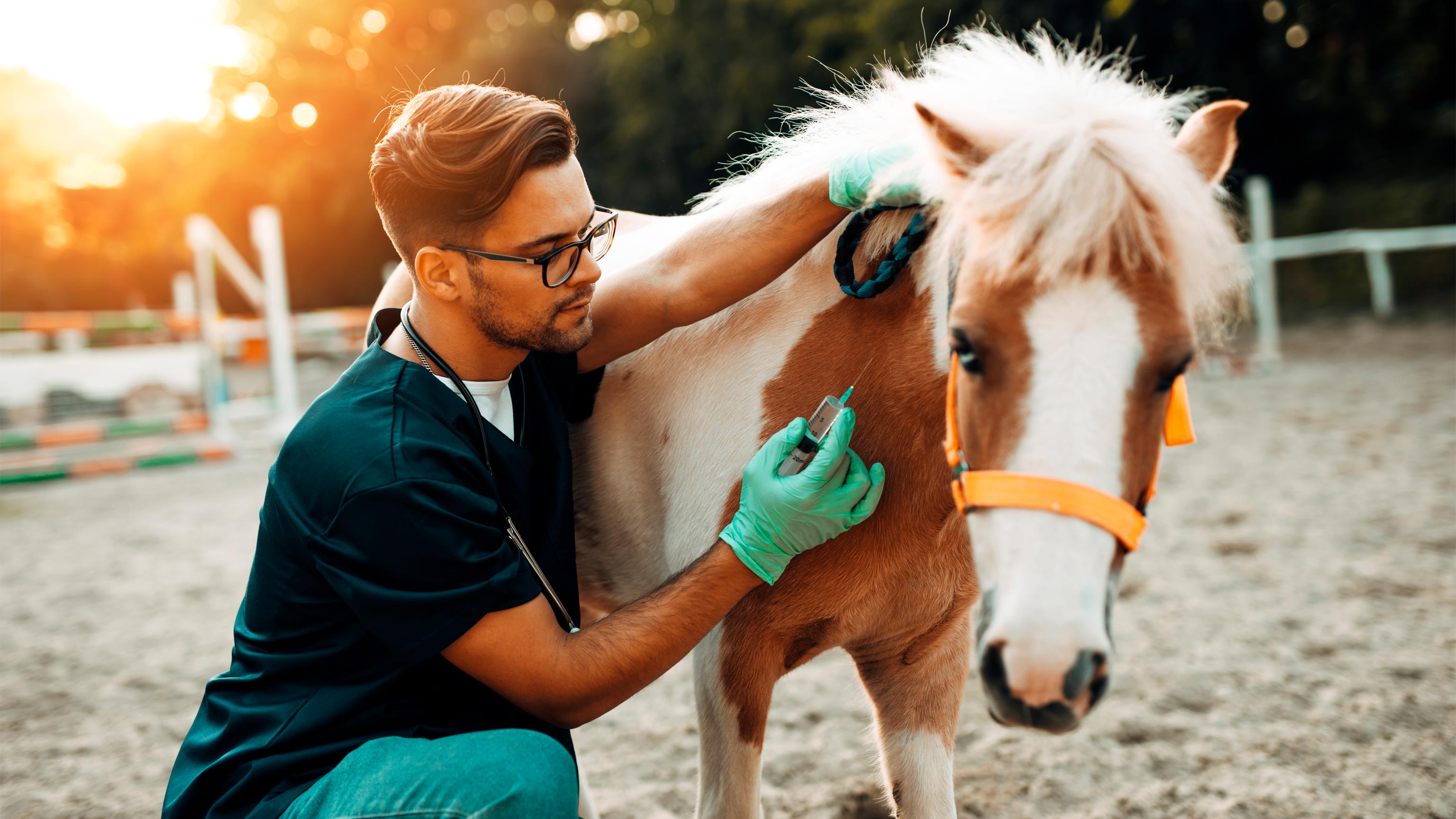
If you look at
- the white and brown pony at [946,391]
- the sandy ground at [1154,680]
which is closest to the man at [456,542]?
the white and brown pony at [946,391]

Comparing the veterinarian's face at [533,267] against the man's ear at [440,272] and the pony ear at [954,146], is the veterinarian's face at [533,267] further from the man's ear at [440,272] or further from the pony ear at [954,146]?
the pony ear at [954,146]

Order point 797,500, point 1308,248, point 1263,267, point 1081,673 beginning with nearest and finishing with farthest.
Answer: point 1081,673 → point 797,500 → point 1263,267 → point 1308,248

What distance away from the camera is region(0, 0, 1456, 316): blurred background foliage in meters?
13.2

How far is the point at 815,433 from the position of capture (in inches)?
58.3

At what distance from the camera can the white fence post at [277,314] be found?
8.57 meters

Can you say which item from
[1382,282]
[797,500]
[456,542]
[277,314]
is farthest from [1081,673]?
[1382,282]

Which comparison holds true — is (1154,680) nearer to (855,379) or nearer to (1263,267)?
(855,379)

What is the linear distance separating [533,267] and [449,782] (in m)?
0.76

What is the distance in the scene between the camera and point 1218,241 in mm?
1164

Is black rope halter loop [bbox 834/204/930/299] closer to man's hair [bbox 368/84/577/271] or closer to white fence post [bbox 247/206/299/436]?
man's hair [bbox 368/84/577/271]

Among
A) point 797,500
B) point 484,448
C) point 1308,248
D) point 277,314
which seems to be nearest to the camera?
point 797,500

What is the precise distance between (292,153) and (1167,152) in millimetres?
25627

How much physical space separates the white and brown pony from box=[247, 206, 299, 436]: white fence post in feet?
25.0

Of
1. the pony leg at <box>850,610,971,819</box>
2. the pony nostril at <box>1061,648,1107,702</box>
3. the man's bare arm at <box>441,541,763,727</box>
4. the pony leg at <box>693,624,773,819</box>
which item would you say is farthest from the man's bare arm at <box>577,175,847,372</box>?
the pony nostril at <box>1061,648,1107,702</box>
